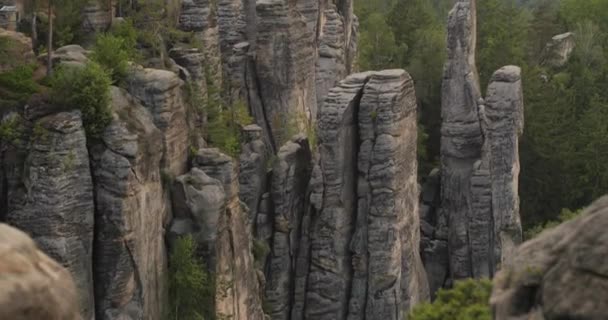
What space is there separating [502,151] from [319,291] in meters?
9.51

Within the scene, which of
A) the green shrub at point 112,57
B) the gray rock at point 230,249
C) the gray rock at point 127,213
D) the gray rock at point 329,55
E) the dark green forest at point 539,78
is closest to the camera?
the gray rock at point 127,213

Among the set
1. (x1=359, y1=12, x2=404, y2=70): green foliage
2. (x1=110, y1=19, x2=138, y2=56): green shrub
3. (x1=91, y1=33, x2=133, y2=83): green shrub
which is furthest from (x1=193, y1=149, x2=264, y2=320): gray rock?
(x1=359, y1=12, x2=404, y2=70): green foliage

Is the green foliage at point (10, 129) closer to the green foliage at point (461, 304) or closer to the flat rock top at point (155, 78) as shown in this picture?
the flat rock top at point (155, 78)

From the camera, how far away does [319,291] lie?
37781 millimetres

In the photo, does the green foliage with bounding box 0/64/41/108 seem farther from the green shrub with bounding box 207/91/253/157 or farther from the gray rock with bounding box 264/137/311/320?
the gray rock with bounding box 264/137/311/320

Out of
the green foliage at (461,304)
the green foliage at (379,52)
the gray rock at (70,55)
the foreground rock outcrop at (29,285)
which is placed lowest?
the green foliage at (379,52)

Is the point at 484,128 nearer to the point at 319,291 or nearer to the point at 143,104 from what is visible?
the point at 319,291

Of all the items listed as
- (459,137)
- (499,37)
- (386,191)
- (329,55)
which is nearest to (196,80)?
(386,191)

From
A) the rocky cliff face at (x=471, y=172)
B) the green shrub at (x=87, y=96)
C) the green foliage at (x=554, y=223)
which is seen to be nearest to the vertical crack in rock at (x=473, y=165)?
the rocky cliff face at (x=471, y=172)

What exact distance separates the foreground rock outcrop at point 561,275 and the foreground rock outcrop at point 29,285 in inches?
170

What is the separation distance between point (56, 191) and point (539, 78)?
125 ft

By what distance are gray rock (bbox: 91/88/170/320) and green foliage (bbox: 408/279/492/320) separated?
8889mm

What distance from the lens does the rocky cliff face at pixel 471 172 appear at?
41719 millimetres

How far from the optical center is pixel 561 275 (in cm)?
984
